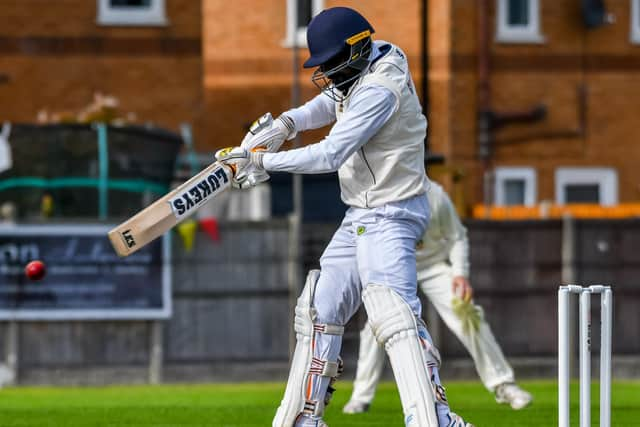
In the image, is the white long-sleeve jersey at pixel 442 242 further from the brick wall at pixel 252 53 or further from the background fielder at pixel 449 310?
the brick wall at pixel 252 53

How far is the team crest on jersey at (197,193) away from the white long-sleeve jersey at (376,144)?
341mm

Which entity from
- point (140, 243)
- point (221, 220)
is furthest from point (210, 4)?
point (140, 243)

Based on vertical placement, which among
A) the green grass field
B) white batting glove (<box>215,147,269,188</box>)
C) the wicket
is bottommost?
the green grass field

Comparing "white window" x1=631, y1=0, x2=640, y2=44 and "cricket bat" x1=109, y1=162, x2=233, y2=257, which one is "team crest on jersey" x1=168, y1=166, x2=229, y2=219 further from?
"white window" x1=631, y1=0, x2=640, y2=44

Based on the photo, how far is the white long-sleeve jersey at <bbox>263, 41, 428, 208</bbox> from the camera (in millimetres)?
7918

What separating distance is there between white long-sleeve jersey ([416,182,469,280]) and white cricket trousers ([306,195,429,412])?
3.34 m

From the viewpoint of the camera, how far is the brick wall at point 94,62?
82.1 ft

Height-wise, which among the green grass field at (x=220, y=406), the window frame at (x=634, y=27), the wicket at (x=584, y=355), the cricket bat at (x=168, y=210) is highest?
the window frame at (x=634, y=27)

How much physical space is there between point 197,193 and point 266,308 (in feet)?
30.7

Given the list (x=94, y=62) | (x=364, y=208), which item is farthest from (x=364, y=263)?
(x=94, y=62)

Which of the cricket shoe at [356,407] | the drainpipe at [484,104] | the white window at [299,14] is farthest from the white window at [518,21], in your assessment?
the cricket shoe at [356,407]

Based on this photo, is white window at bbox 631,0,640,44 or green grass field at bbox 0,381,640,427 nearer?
green grass field at bbox 0,381,640,427

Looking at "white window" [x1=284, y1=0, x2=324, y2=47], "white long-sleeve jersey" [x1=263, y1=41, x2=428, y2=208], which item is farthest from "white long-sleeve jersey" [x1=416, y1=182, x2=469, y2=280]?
"white window" [x1=284, y1=0, x2=324, y2=47]

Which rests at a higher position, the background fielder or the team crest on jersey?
the team crest on jersey
